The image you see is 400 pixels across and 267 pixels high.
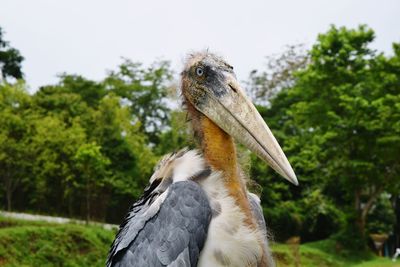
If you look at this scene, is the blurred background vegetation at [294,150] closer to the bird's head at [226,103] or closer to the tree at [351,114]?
the tree at [351,114]

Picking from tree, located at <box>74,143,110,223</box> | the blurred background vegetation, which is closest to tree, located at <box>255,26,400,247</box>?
the blurred background vegetation

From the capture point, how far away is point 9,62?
96.8 ft

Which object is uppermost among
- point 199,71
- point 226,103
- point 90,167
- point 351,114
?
point 351,114

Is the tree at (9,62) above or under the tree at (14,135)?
above

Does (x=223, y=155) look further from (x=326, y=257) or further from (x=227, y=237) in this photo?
(x=326, y=257)

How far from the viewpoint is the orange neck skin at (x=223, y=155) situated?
2982 millimetres

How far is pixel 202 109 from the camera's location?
10.5 feet

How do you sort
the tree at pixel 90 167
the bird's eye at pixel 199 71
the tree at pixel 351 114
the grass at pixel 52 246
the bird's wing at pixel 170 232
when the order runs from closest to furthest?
1. the bird's wing at pixel 170 232
2. the bird's eye at pixel 199 71
3. the grass at pixel 52 246
4. the tree at pixel 90 167
5. the tree at pixel 351 114

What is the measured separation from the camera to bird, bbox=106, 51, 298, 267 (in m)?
2.83

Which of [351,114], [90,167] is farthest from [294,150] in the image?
[90,167]

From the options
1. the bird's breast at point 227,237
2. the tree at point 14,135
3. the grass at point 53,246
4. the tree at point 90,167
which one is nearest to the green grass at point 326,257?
the grass at point 53,246

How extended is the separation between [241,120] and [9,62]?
1103 inches

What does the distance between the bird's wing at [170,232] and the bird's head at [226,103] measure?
0.35 meters

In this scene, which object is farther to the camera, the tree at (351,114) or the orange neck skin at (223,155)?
the tree at (351,114)
